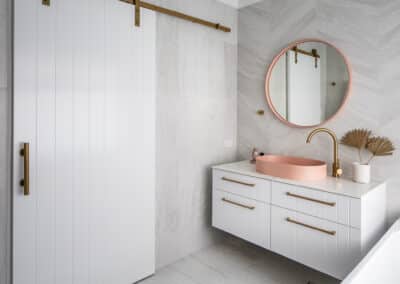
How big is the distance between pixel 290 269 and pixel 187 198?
1.06 metres

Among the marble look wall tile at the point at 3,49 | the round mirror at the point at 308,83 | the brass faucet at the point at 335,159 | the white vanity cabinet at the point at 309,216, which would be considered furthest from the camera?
the round mirror at the point at 308,83

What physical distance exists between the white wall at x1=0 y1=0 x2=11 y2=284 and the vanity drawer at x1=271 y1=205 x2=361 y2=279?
173 cm

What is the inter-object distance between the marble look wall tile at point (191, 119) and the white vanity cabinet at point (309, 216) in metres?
0.35

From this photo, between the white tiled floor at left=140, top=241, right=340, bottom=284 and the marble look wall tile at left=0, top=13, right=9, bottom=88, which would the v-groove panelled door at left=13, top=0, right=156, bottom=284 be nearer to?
the marble look wall tile at left=0, top=13, right=9, bottom=88

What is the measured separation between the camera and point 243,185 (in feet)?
7.29

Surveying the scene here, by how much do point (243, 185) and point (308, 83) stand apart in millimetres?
1031

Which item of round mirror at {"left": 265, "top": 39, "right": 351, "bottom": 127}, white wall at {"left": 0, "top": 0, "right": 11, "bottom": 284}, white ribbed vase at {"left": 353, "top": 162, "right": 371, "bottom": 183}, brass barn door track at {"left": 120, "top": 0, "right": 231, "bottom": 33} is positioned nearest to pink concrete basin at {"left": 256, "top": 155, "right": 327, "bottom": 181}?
white ribbed vase at {"left": 353, "top": 162, "right": 371, "bottom": 183}

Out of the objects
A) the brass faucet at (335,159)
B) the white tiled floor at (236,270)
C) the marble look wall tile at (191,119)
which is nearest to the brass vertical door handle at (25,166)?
the marble look wall tile at (191,119)

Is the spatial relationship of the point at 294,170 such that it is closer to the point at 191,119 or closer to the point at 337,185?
the point at 337,185

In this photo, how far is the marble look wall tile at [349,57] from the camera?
1884 mm

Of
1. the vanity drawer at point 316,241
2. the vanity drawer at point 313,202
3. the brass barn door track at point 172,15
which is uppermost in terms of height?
the brass barn door track at point 172,15

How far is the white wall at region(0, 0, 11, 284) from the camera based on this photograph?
1530mm

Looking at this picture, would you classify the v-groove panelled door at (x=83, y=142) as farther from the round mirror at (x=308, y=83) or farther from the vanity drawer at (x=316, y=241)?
the round mirror at (x=308, y=83)

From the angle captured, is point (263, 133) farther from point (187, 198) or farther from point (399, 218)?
point (399, 218)
